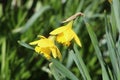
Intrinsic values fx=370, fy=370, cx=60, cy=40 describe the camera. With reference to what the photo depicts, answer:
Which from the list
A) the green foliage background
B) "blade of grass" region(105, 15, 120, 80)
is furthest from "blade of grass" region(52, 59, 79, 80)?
the green foliage background

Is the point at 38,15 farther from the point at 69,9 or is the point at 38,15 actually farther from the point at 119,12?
the point at 119,12

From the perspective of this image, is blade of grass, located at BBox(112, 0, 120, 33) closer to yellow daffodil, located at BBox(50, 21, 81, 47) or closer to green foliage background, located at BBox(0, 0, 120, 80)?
yellow daffodil, located at BBox(50, 21, 81, 47)

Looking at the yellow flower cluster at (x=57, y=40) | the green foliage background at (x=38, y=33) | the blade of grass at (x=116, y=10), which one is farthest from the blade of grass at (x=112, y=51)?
the green foliage background at (x=38, y=33)

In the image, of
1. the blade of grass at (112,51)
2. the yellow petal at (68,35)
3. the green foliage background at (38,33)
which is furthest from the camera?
the green foliage background at (38,33)

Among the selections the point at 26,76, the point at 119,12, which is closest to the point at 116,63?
the point at 119,12

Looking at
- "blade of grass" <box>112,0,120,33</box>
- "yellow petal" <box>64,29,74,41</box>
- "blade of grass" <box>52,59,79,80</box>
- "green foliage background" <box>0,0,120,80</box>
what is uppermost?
"green foliage background" <box>0,0,120,80</box>

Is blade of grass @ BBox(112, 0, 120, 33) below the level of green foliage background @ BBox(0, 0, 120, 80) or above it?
below

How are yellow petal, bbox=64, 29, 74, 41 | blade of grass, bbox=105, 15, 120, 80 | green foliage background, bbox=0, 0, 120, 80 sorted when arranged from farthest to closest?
green foliage background, bbox=0, 0, 120, 80 < blade of grass, bbox=105, 15, 120, 80 < yellow petal, bbox=64, 29, 74, 41

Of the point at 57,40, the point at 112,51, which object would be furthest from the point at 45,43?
the point at 112,51

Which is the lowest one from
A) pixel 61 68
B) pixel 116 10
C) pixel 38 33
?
pixel 61 68

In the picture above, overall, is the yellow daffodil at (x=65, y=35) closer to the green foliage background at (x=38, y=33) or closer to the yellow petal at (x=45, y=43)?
the yellow petal at (x=45, y=43)

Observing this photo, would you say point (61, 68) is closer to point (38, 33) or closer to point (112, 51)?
point (112, 51)

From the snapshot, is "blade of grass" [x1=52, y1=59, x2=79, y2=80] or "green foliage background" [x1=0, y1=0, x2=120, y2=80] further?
"green foliage background" [x1=0, y1=0, x2=120, y2=80]
